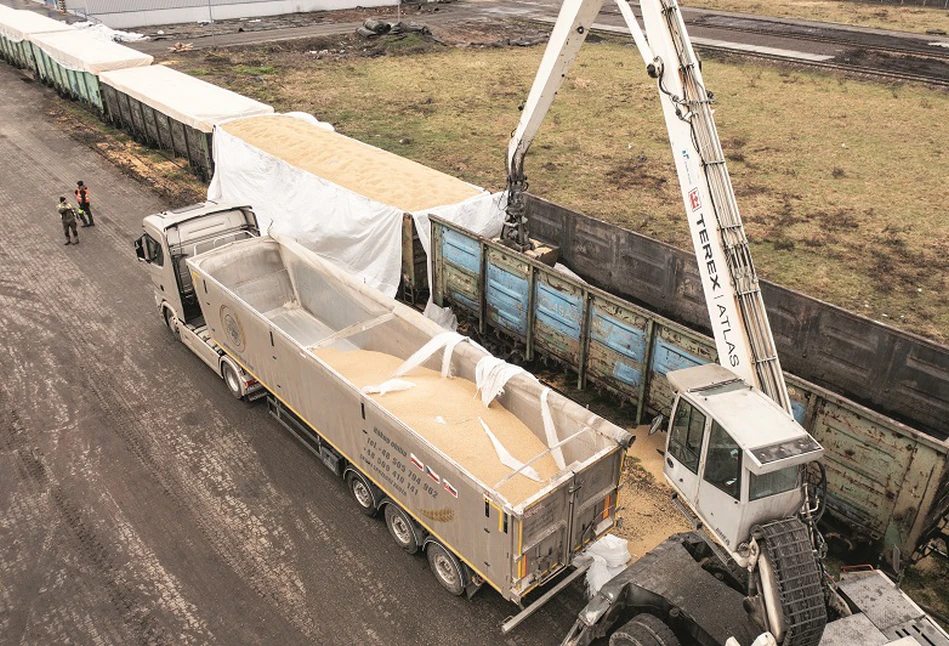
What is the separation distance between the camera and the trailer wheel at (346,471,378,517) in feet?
32.2

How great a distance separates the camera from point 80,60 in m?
27.1

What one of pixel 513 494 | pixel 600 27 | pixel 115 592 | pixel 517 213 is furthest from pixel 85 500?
pixel 600 27

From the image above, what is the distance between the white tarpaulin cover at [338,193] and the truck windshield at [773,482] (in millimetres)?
9382

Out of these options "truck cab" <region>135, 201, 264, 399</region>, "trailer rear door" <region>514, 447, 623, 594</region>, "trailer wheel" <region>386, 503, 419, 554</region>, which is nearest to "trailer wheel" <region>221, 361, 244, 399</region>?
"truck cab" <region>135, 201, 264, 399</region>

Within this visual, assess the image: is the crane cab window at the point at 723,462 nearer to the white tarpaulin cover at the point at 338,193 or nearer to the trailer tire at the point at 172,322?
the white tarpaulin cover at the point at 338,193

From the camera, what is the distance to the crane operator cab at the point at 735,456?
6.43 metres

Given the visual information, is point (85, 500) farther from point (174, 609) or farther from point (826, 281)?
point (826, 281)

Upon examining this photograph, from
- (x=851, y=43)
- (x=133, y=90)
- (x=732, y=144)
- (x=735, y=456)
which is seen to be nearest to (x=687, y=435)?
(x=735, y=456)

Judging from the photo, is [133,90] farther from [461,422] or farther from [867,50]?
[867,50]

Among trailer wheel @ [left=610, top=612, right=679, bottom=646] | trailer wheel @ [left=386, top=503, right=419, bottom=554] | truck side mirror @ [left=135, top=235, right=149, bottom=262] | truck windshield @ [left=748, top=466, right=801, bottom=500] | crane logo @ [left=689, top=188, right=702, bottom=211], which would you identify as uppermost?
crane logo @ [left=689, top=188, right=702, bottom=211]

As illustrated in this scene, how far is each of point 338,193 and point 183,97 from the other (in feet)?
33.9

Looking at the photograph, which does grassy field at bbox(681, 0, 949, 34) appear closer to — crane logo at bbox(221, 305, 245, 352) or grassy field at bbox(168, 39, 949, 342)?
grassy field at bbox(168, 39, 949, 342)

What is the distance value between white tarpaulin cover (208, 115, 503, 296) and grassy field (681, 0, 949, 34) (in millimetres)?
41459

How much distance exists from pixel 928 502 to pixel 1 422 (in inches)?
549
